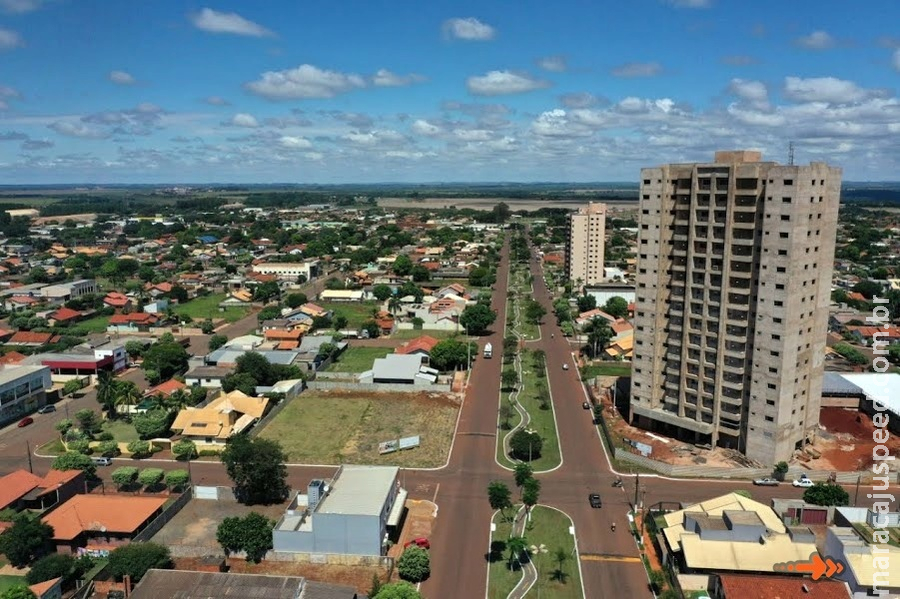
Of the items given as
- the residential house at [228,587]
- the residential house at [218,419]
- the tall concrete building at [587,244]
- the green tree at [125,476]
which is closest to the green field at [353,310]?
the residential house at [218,419]

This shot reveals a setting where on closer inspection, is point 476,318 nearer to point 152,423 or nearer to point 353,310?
point 353,310

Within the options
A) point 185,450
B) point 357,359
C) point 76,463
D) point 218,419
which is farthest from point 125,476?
point 357,359

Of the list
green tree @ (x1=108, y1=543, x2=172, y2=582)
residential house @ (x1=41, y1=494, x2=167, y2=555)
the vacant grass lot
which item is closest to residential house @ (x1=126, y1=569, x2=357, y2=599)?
green tree @ (x1=108, y1=543, x2=172, y2=582)

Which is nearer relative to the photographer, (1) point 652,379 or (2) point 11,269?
(1) point 652,379

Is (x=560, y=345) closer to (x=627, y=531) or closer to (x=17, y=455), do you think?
(x=627, y=531)

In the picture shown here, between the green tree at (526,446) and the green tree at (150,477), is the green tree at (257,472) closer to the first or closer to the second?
the green tree at (150,477)

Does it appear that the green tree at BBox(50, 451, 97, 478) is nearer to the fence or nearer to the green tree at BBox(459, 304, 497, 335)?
the fence

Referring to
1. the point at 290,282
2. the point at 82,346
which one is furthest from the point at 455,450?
the point at 290,282
